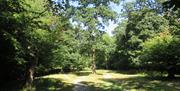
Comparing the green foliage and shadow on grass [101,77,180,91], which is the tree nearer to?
the green foliage

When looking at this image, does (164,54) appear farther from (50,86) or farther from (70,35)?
(70,35)

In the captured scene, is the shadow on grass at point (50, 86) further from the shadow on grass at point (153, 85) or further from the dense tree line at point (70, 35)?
the shadow on grass at point (153, 85)

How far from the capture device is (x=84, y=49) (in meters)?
66.7

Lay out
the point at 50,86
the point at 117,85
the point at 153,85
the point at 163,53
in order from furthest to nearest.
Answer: the point at 163,53 < the point at 117,85 < the point at 50,86 < the point at 153,85

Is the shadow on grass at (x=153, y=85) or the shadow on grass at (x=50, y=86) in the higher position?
the shadow on grass at (x=50, y=86)

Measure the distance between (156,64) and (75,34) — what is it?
27.3m

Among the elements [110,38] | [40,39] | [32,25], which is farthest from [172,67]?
[110,38]

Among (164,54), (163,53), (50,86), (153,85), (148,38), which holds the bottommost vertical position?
(153,85)

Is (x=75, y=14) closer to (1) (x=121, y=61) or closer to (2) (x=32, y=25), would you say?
(1) (x=121, y=61)

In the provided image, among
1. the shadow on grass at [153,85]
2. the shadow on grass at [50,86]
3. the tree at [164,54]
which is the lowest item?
the shadow on grass at [153,85]

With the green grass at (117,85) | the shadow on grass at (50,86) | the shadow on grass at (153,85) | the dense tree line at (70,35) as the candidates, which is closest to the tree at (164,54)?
the dense tree line at (70,35)

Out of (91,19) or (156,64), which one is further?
(91,19)

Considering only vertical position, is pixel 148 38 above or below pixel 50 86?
above

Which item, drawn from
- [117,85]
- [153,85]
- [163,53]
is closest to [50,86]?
[117,85]
